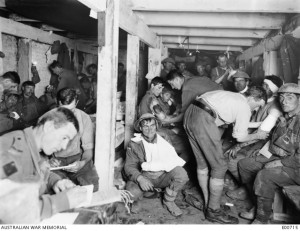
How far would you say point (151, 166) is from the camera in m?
3.97

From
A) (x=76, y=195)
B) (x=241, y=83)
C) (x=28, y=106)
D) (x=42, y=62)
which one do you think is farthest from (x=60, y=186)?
(x=42, y=62)

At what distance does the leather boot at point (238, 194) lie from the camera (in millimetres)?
4441

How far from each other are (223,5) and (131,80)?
192cm

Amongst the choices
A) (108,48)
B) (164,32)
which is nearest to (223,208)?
(108,48)

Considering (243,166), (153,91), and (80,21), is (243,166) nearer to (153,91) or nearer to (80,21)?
(153,91)

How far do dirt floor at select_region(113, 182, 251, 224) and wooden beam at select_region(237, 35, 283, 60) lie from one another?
3.03 m

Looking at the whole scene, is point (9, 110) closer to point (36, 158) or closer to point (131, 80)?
point (131, 80)

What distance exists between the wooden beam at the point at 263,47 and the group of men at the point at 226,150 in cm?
91

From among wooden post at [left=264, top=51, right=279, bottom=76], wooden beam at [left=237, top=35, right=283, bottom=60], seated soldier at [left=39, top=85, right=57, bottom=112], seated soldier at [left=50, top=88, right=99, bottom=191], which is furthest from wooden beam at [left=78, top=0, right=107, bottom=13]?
wooden post at [left=264, top=51, right=279, bottom=76]

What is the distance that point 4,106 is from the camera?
16.2 feet

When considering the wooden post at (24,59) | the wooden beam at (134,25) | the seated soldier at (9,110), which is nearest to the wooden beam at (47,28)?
the wooden post at (24,59)

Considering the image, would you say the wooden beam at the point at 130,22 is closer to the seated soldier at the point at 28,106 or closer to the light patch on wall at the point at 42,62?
the seated soldier at the point at 28,106

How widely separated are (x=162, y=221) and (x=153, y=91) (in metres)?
2.48

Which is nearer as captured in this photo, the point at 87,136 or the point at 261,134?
the point at 87,136
